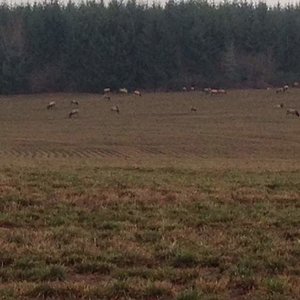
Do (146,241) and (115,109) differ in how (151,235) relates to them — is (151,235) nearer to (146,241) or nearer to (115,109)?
(146,241)

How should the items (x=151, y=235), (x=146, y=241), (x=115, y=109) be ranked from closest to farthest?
(x=146, y=241) < (x=151, y=235) < (x=115, y=109)

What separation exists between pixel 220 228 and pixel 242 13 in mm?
98564

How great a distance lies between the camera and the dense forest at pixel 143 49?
293 feet

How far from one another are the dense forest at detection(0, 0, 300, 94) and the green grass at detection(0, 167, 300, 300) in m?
76.0

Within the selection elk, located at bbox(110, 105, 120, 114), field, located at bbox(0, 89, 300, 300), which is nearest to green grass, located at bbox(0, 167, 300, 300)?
field, located at bbox(0, 89, 300, 300)

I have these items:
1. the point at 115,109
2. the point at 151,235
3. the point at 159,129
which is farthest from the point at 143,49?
the point at 151,235

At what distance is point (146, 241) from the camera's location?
8742mm

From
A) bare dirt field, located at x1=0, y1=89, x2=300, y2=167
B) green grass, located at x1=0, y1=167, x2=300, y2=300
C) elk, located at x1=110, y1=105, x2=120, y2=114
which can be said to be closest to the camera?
green grass, located at x1=0, y1=167, x2=300, y2=300

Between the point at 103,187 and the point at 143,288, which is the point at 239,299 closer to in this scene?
the point at 143,288

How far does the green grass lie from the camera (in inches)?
269

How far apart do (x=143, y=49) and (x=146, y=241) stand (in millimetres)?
84726

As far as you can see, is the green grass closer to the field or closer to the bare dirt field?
the field

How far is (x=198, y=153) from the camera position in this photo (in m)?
32.7

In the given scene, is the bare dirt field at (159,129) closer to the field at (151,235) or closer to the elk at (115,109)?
the elk at (115,109)
